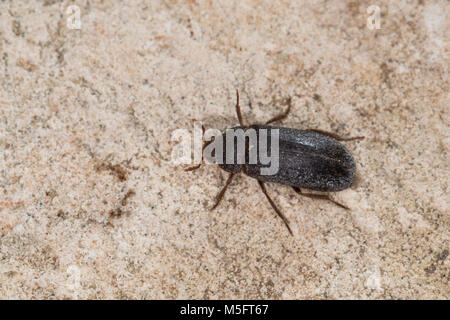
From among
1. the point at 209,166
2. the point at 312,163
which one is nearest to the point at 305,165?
the point at 312,163

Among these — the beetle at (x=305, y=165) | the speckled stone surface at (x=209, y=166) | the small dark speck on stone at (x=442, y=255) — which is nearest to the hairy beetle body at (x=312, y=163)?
the beetle at (x=305, y=165)

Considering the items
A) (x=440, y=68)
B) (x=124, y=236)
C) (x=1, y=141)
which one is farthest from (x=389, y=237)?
(x=1, y=141)

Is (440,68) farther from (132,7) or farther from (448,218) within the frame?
(132,7)

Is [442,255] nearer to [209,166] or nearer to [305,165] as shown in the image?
[305,165]

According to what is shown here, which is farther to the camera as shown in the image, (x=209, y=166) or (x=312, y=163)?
(x=209, y=166)

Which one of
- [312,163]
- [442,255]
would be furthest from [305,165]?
[442,255]

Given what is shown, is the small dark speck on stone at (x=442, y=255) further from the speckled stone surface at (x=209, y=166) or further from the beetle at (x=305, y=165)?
the beetle at (x=305, y=165)

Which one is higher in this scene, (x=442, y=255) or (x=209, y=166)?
(x=209, y=166)
